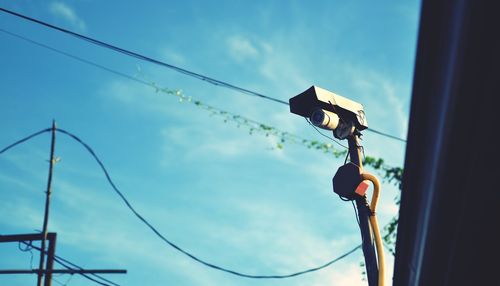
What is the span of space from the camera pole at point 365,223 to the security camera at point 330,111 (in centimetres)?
15

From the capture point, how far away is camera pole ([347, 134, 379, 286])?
488 centimetres

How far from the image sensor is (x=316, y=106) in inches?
217

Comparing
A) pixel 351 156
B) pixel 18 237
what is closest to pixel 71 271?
pixel 18 237

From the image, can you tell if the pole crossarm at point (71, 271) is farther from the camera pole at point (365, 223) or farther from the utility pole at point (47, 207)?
the camera pole at point (365, 223)

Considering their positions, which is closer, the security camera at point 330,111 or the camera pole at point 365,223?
the camera pole at point 365,223

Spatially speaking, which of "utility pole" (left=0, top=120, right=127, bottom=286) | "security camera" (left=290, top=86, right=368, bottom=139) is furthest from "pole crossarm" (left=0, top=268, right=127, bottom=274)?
"security camera" (left=290, top=86, right=368, bottom=139)

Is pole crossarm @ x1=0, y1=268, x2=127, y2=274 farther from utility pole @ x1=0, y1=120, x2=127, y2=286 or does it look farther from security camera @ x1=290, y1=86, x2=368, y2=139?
security camera @ x1=290, y1=86, x2=368, y2=139

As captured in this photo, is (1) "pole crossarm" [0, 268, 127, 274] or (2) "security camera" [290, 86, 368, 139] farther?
(1) "pole crossarm" [0, 268, 127, 274]

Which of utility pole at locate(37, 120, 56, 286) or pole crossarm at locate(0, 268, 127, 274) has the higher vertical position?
utility pole at locate(37, 120, 56, 286)

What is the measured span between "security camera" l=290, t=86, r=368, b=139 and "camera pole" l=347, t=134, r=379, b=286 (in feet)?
0.48

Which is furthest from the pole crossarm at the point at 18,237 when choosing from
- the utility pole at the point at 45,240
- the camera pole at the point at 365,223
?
the camera pole at the point at 365,223

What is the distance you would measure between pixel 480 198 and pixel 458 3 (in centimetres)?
89

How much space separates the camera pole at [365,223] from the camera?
488 centimetres

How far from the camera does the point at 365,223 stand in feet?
16.8
